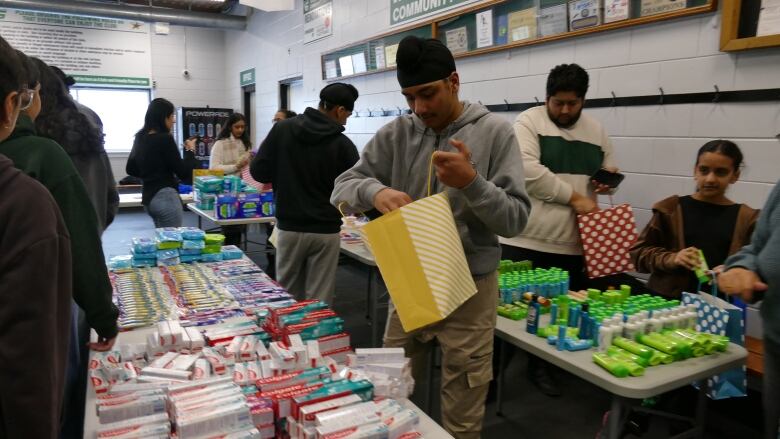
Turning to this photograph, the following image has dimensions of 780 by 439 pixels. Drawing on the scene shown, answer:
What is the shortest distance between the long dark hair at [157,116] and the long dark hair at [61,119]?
173 centimetres

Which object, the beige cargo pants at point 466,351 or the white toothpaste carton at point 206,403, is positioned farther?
the beige cargo pants at point 466,351

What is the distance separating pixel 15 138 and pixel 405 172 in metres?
1.15

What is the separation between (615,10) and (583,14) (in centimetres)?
22

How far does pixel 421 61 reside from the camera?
1424mm

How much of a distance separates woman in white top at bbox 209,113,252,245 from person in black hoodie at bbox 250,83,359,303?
2.75 metres

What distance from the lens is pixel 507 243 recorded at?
2.90 metres

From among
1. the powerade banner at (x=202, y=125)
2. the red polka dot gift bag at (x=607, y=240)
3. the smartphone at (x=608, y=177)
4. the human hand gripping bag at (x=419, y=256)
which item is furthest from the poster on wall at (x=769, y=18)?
the powerade banner at (x=202, y=125)

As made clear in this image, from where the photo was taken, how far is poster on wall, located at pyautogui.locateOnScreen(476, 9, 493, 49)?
376cm

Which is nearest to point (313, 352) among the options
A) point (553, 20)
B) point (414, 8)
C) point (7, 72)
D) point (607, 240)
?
point (7, 72)

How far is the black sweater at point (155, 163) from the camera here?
151 inches

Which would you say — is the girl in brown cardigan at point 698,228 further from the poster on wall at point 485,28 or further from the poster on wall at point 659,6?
the poster on wall at point 485,28

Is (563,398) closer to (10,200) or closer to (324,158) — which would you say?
(324,158)

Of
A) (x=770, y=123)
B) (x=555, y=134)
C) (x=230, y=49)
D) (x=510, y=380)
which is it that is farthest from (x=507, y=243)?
(x=230, y=49)

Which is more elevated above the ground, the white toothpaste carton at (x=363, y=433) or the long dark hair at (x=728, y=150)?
the long dark hair at (x=728, y=150)
